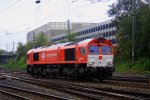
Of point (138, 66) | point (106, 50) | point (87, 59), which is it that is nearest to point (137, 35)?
point (138, 66)

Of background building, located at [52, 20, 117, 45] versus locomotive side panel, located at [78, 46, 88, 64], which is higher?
background building, located at [52, 20, 117, 45]

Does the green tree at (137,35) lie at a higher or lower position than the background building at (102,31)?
lower

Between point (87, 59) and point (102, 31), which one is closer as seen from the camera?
point (87, 59)

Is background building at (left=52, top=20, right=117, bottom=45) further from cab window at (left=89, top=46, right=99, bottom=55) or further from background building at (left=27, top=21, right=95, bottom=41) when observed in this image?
cab window at (left=89, top=46, right=99, bottom=55)

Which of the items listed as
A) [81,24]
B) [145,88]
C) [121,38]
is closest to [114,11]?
[121,38]

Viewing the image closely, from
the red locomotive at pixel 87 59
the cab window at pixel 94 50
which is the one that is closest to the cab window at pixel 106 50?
the red locomotive at pixel 87 59

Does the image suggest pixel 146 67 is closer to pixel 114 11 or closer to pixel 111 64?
pixel 111 64

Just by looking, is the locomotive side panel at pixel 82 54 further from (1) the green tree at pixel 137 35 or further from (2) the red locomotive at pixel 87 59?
(1) the green tree at pixel 137 35

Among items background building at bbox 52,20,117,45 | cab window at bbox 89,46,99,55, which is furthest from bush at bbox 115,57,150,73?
background building at bbox 52,20,117,45

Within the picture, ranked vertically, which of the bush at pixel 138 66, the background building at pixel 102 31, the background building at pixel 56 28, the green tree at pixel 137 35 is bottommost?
the bush at pixel 138 66

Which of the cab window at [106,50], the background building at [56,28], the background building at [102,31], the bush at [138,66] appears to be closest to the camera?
the cab window at [106,50]

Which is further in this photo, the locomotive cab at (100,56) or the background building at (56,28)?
the background building at (56,28)

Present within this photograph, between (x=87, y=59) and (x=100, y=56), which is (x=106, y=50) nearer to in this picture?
(x=100, y=56)

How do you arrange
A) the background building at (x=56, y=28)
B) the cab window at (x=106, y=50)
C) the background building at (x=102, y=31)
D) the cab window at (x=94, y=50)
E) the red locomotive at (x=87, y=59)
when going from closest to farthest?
the red locomotive at (x=87, y=59) < the cab window at (x=94, y=50) < the cab window at (x=106, y=50) < the background building at (x=102, y=31) < the background building at (x=56, y=28)
